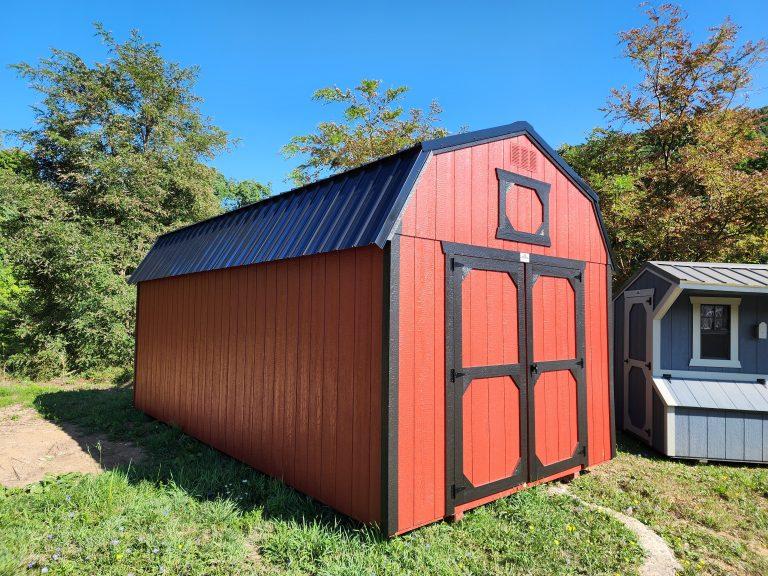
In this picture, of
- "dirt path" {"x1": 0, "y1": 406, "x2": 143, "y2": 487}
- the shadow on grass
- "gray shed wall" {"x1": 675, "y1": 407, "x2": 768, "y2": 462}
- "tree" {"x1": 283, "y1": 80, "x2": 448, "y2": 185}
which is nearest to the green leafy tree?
"tree" {"x1": 283, "y1": 80, "x2": 448, "y2": 185}

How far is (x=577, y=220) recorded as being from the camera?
491 centimetres

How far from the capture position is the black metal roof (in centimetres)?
329

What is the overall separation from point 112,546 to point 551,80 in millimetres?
9883

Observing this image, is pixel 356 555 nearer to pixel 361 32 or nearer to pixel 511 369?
pixel 511 369

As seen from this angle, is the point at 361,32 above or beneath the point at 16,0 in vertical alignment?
above

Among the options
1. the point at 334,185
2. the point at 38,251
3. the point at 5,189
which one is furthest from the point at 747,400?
the point at 5,189

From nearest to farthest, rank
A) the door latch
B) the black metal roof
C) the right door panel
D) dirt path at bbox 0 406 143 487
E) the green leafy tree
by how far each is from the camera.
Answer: the black metal roof → the door latch → the right door panel → dirt path at bbox 0 406 143 487 → the green leafy tree

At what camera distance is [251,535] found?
3225mm

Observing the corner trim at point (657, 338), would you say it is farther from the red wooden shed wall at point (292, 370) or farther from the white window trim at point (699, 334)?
the red wooden shed wall at point (292, 370)

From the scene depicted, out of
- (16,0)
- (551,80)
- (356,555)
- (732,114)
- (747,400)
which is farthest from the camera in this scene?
(732,114)

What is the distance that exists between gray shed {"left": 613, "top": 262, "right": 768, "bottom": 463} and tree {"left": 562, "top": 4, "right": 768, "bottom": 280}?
4.02 metres

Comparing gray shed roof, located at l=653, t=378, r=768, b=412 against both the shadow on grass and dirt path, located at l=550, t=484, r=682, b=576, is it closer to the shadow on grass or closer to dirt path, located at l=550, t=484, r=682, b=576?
dirt path, located at l=550, t=484, r=682, b=576

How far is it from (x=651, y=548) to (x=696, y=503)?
1.33 metres

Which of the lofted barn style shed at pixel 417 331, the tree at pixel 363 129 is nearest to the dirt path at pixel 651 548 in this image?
the lofted barn style shed at pixel 417 331
